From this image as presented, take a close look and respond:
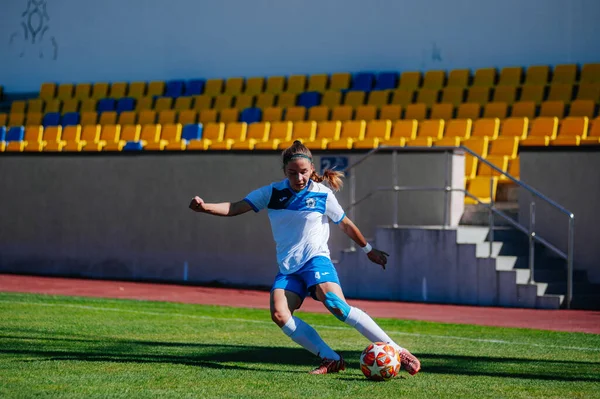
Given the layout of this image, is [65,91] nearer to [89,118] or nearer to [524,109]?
[89,118]

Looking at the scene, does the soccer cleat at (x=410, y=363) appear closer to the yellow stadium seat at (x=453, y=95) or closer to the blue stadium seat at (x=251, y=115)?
the yellow stadium seat at (x=453, y=95)

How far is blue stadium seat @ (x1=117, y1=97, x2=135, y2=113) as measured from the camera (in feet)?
89.1

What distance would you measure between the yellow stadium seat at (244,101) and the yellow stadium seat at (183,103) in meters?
1.37

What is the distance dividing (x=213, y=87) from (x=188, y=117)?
208 cm

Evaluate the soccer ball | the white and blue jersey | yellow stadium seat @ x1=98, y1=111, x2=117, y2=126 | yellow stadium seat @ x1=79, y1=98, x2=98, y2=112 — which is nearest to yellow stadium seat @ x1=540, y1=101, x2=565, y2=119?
yellow stadium seat @ x1=98, y1=111, x2=117, y2=126

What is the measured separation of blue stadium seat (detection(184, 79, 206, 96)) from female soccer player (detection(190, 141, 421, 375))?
63.1ft

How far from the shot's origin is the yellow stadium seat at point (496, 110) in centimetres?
2080

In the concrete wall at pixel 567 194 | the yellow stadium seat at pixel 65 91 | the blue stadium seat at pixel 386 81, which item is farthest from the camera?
the yellow stadium seat at pixel 65 91

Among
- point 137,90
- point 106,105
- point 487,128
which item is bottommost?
point 487,128

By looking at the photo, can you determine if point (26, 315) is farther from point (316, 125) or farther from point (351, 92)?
point (351, 92)

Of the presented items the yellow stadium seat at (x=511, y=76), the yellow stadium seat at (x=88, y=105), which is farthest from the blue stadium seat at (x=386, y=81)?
the yellow stadium seat at (x=88, y=105)

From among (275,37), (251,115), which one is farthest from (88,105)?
(251,115)

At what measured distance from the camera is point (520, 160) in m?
16.5

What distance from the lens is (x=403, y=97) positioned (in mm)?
22797
